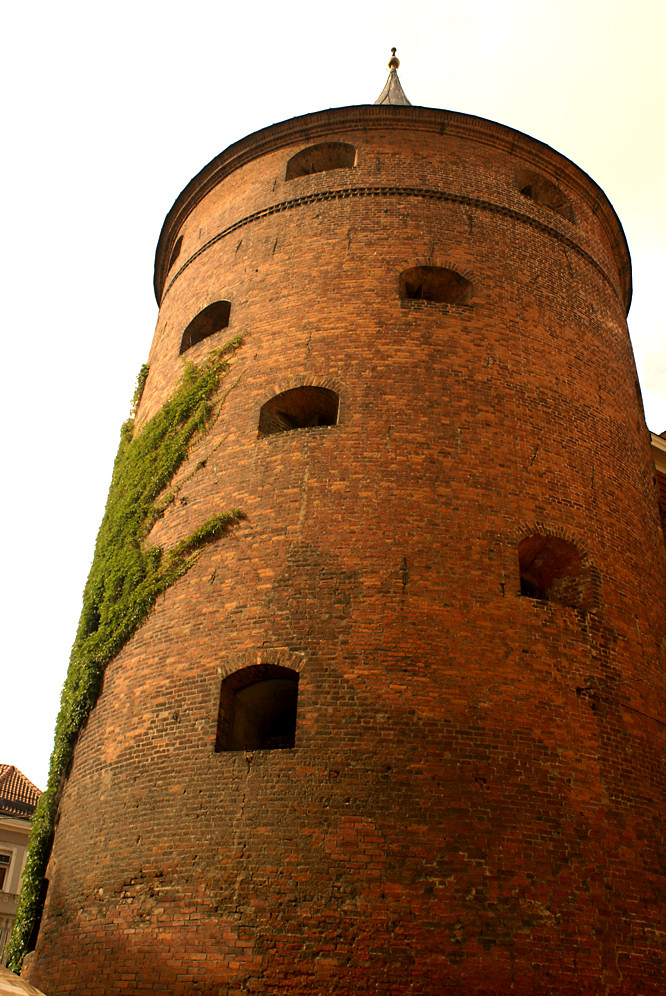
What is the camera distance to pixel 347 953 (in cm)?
691

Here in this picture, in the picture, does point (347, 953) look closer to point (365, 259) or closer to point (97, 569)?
point (97, 569)

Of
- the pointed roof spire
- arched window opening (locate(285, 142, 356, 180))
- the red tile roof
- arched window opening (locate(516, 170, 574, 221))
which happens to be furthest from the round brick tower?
the red tile roof

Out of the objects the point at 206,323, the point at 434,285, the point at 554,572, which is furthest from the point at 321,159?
the point at 554,572

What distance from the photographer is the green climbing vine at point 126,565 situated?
956 centimetres

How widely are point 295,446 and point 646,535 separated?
4.47 meters

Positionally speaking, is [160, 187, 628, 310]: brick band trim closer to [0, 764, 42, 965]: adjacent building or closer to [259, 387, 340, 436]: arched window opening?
[259, 387, 340, 436]: arched window opening

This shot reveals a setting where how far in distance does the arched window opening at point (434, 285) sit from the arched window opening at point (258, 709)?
16.8 ft

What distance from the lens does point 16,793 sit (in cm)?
2123

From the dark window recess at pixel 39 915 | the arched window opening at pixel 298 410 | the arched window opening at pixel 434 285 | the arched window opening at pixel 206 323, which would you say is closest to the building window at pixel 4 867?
the dark window recess at pixel 39 915

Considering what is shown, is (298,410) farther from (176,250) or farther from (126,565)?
(176,250)

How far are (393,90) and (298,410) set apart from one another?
10.2 metres

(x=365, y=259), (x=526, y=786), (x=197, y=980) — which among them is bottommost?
(x=197, y=980)

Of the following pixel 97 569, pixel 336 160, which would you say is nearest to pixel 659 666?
pixel 97 569

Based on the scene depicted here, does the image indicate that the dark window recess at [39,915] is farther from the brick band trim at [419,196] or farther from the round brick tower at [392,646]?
the brick band trim at [419,196]
